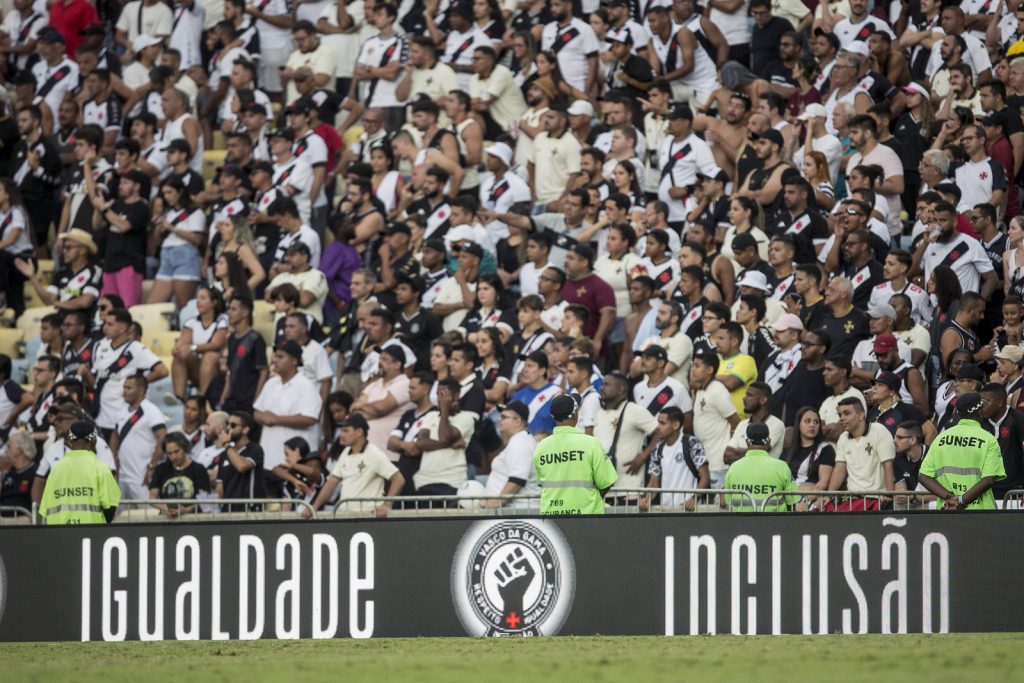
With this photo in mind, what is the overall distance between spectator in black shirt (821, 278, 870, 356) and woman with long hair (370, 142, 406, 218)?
5.37 metres

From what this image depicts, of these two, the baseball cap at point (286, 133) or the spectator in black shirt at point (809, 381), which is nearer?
the spectator in black shirt at point (809, 381)

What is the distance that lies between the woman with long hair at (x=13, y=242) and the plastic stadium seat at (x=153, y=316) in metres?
1.83

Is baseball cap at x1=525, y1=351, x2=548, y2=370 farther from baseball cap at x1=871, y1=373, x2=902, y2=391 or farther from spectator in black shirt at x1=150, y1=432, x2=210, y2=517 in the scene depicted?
spectator in black shirt at x1=150, y1=432, x2=210, y2=517

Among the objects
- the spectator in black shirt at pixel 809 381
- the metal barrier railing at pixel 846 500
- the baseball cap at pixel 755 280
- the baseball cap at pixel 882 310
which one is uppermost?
the baseball cap at pixel 755 280

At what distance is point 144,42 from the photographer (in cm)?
2058

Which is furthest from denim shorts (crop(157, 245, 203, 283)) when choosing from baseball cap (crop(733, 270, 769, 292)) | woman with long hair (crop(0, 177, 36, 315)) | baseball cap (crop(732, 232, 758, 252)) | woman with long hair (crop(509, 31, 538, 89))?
baseball cap (crop(733, 270, 769, 292))

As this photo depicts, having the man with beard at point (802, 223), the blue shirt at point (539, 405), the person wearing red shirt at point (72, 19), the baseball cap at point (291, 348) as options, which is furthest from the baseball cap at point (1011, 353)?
the person wearing red shirt at point (72, 19)

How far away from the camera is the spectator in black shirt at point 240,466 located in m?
14.4

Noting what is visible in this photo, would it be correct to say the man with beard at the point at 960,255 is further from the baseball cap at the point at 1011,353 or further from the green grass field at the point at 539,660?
the green grass field at the point at 539,660

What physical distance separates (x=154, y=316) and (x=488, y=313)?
163 inches

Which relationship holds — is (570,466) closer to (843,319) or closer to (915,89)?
(843,319)

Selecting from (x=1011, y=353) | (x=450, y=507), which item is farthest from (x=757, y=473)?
(x=450, y=507)

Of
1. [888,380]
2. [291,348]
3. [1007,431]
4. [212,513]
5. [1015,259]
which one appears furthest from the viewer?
[291,348]

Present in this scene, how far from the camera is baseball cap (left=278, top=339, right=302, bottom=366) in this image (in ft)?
50.6
